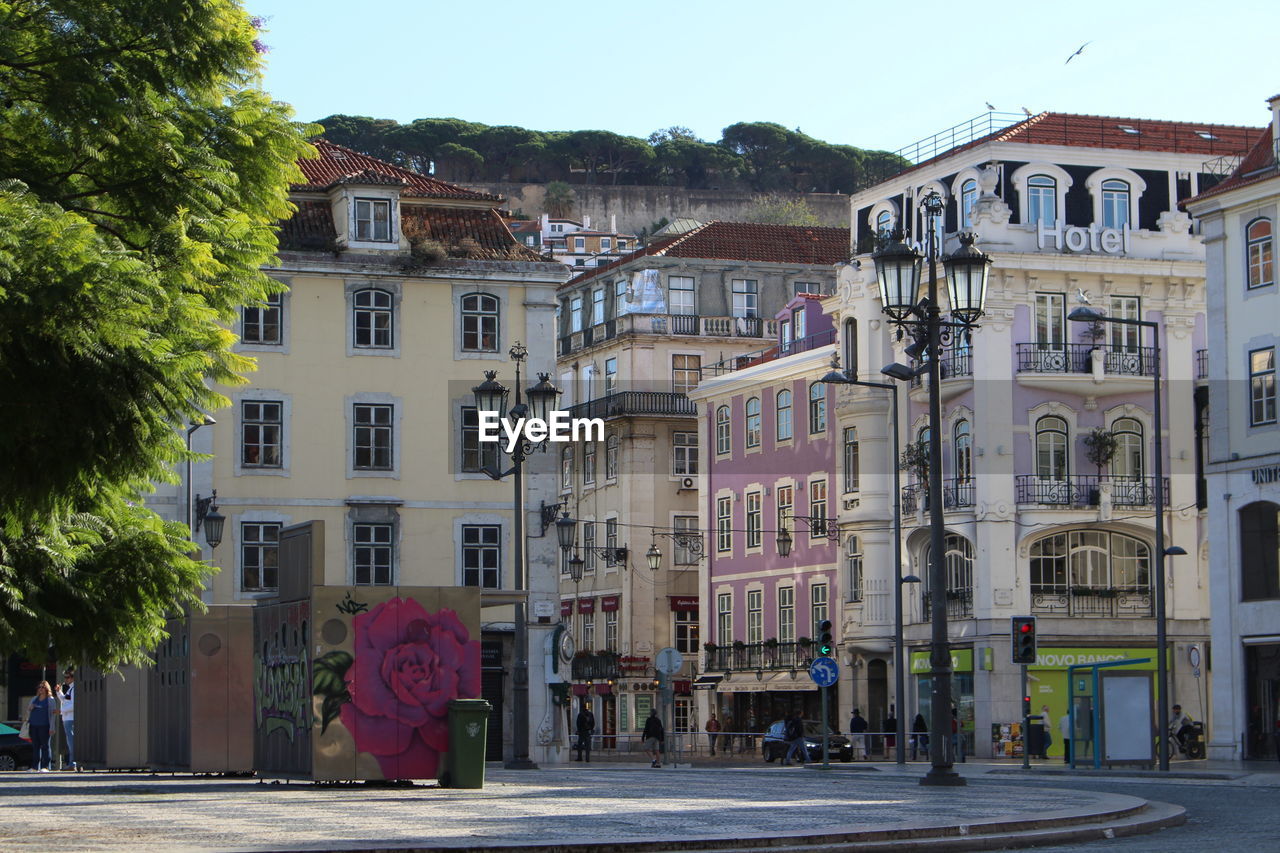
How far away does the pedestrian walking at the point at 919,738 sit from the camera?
51862mm

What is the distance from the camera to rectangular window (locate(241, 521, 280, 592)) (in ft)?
159

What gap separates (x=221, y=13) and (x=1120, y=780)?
22.8 meters

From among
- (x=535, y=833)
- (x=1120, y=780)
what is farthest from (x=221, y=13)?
(x=1120, y=780)

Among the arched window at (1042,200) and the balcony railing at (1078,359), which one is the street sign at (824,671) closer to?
the balcony railing at (1078,359)

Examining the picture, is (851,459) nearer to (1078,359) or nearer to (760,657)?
(1078,359)

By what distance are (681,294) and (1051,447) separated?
28598 millimetres

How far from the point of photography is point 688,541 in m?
81.0

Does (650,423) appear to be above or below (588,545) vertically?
above

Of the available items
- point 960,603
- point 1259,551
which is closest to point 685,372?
point 960,603

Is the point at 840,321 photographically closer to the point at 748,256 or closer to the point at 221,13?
the point at 748,256

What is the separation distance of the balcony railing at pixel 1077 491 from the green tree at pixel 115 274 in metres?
41.1

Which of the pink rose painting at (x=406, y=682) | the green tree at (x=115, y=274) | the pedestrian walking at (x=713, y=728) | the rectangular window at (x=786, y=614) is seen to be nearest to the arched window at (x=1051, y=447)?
the pedestrian walking at (x=713, y=728)

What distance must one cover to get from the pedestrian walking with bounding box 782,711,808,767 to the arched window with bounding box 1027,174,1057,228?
16254 mm

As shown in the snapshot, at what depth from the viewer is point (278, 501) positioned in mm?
48781
